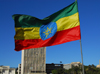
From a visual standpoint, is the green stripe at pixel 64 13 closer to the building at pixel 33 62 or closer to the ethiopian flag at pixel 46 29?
the ethiopian flag at pixel 46 29

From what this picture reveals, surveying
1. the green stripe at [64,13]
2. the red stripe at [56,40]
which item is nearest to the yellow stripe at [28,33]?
the red stripe at [56,40]

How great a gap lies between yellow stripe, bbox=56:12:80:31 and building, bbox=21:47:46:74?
92.5 metres

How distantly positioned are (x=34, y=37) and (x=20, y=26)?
50.6 inches

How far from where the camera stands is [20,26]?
1303 centimetres

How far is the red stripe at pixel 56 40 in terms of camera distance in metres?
11.3

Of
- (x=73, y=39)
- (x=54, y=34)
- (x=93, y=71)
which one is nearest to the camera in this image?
(x=73, y=39)

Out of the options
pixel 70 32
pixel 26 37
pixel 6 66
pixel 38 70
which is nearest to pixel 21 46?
pixel 26 37

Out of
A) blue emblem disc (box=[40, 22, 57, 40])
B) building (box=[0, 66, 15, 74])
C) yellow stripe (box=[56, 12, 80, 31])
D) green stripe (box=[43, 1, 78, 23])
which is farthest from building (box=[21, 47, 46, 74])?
yellow stripe (box=[56, 12, 80, 31])

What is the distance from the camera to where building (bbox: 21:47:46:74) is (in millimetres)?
102812

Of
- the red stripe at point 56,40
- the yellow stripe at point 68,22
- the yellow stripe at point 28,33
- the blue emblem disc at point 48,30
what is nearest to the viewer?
the red stripe at point 56,40

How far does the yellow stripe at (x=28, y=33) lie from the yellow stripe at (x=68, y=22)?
1.76 metres

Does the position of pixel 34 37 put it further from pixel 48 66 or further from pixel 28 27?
pixel 48 66

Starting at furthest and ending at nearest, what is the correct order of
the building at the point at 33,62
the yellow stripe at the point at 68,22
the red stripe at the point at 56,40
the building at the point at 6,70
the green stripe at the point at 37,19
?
the building at the point at 6,70, the building at the point at 33,62, the green stripe at the point at 37,19, the yellow stripe at the point at 68,22, the red stripe at the point at 56,40

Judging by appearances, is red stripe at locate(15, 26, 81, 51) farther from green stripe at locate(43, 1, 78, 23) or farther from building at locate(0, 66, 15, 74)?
A: building at locate(0, 66, 15, 74)
